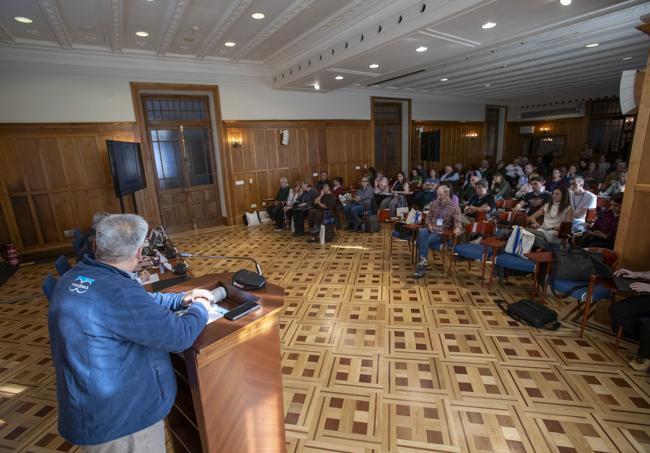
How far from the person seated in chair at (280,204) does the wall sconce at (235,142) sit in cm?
145

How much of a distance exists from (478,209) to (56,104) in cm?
841

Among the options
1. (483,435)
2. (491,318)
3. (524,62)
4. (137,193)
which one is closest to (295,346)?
(483,435)

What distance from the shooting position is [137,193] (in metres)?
7.48

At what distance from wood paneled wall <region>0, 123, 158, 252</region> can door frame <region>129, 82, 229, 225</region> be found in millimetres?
395

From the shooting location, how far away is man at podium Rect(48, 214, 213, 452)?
3.83ft

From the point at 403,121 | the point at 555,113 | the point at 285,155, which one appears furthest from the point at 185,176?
the point at 555,113

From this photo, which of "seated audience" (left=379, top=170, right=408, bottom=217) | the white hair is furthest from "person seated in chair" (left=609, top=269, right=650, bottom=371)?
"seated audience" (left=379, top=170, right=408, bottom=217)

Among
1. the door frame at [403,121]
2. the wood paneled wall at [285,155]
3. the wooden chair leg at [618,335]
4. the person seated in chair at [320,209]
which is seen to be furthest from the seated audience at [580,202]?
the door frame at [403,121]

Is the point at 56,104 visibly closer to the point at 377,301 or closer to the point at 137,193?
the point at 137,193

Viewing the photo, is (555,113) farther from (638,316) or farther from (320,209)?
(638,316)

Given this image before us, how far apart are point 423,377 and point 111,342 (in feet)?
8.11

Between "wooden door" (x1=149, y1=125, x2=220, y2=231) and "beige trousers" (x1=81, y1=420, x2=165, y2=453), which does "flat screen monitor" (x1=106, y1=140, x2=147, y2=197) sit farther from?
"beige trousers" (x1=81, y1=420, x2=165, y2=453)

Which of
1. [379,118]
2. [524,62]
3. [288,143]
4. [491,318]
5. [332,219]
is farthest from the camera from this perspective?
[379,118]

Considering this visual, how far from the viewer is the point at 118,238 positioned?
1.26m
